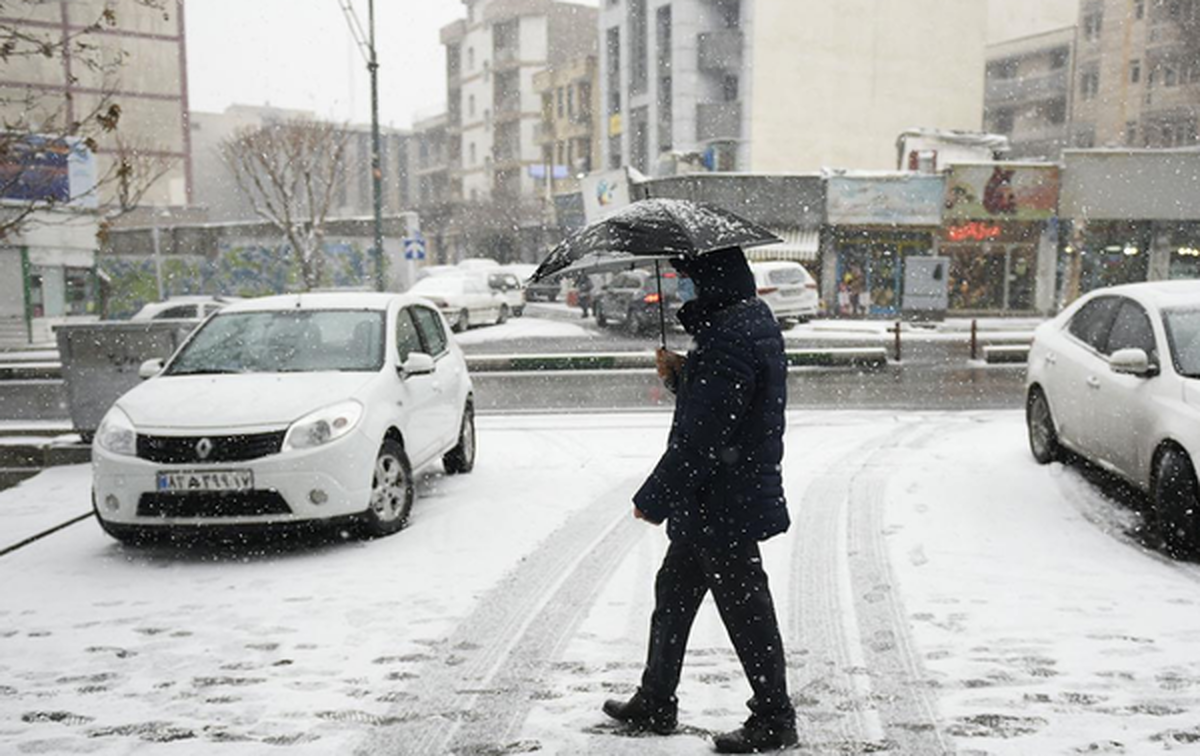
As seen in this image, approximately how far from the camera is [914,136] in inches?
1459

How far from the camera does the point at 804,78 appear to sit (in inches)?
1660

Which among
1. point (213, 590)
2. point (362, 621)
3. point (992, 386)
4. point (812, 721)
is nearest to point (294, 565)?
point (213, 590)

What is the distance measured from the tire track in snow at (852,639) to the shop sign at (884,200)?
92.6 feet

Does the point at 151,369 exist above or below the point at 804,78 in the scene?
below

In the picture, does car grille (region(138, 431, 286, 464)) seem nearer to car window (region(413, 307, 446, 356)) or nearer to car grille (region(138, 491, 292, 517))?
car grille (region(138, 491, 292, 517))

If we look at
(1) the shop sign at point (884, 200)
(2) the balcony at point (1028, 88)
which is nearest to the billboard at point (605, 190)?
(1) the shop sign at point (884, 200)

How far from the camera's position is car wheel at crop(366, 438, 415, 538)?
6.25 meters

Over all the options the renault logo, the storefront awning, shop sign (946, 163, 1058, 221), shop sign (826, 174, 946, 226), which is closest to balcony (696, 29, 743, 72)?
shop sign (826, 174, 946, 226)

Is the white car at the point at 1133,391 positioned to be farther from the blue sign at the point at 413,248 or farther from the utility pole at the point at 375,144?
the blue sign at the point at 413,248

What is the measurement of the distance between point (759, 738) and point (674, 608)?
504 mm

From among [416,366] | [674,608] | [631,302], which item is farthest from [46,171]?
[631,302]

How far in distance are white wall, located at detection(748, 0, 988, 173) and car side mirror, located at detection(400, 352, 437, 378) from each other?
36804mm

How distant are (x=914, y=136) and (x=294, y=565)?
35401mm

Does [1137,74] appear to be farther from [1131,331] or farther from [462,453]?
[462,453]
